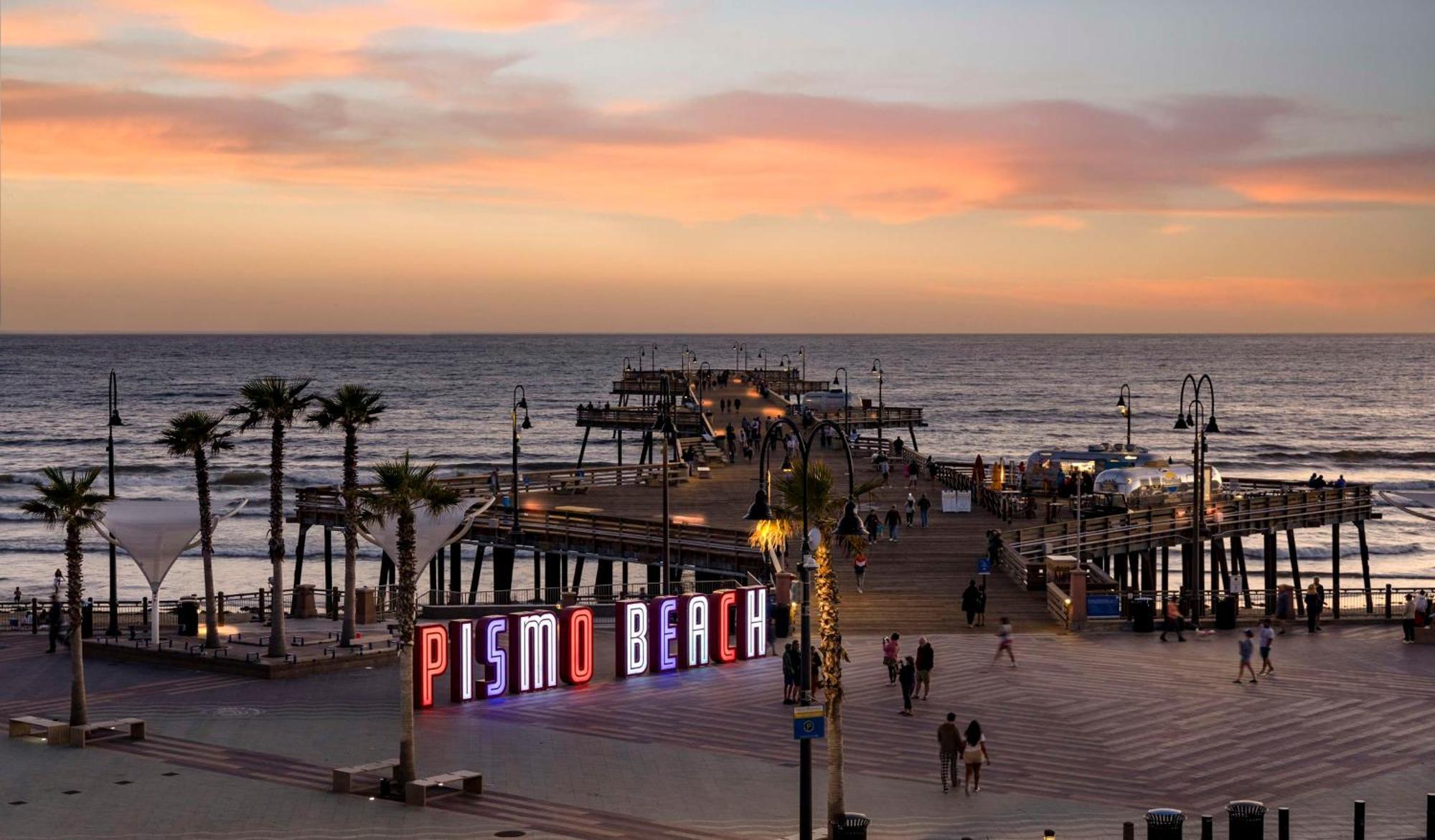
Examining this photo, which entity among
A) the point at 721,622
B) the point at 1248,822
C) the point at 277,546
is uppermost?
the point at 277,546

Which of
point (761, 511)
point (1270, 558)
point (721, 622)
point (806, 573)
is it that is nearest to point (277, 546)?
point (721, 622)

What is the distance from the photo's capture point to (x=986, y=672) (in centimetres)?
3366

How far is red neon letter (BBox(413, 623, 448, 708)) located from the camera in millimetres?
31297

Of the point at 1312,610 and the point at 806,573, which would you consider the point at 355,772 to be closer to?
the point at 806,573

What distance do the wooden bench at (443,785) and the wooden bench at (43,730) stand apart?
7761 mm

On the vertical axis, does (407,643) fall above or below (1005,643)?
above

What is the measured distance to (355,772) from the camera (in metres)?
25.2

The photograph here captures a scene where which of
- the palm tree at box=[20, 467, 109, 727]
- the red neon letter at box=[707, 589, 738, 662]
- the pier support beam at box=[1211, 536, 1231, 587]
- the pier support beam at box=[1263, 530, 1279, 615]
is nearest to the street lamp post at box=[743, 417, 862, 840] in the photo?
the red neon letter at box=[707, 589, 738, 662]

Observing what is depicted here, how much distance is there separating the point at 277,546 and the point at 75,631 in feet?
26.4

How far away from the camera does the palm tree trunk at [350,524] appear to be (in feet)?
121

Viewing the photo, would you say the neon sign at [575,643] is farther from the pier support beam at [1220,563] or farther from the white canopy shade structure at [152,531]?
the pier support beam at [1220,563]

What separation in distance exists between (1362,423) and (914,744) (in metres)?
151

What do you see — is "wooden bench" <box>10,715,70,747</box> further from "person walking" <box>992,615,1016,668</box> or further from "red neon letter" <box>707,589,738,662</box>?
"person walking" <box>992,615,1016,668</box>

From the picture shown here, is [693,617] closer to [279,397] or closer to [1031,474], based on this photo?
[279,397]
